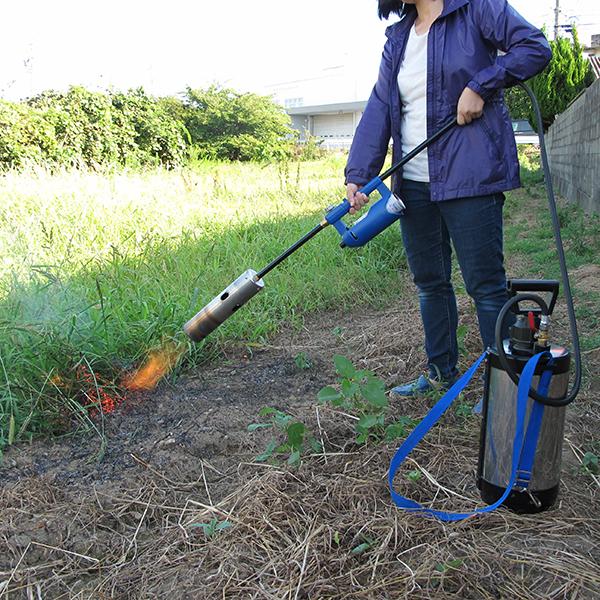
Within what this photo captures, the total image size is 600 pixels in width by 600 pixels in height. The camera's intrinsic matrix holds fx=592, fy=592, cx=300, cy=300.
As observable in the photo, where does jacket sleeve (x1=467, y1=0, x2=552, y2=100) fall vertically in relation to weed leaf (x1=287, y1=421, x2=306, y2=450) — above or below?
→ above

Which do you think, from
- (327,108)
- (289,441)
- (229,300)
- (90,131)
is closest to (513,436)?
(289,441)

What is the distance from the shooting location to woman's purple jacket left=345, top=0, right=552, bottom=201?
1871 mm

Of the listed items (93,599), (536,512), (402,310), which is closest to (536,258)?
(402,310)

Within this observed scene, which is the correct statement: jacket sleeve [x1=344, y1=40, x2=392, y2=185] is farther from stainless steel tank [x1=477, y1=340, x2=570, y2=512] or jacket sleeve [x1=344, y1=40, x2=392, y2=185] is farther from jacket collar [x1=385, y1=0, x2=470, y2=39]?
stainless steel tank [x1=477, y1=340, x2=570, y2=512]

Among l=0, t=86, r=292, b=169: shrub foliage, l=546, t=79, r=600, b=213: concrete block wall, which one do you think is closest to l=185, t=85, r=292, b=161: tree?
l=0, t=86, r=292, b=169: shrub foliage

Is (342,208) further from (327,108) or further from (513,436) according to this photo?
(327,108)

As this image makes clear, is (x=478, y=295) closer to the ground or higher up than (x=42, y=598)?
higher up

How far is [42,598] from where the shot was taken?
1602 mm

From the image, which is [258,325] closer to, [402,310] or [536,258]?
[402,310]

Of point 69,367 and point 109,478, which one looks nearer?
point 109,478

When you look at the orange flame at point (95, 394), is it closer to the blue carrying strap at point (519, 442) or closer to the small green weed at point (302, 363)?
the small green weed at point (302, 363)

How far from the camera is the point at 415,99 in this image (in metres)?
2.14

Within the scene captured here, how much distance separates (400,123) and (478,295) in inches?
27.8

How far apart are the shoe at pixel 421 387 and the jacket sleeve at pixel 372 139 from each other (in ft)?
2.80
